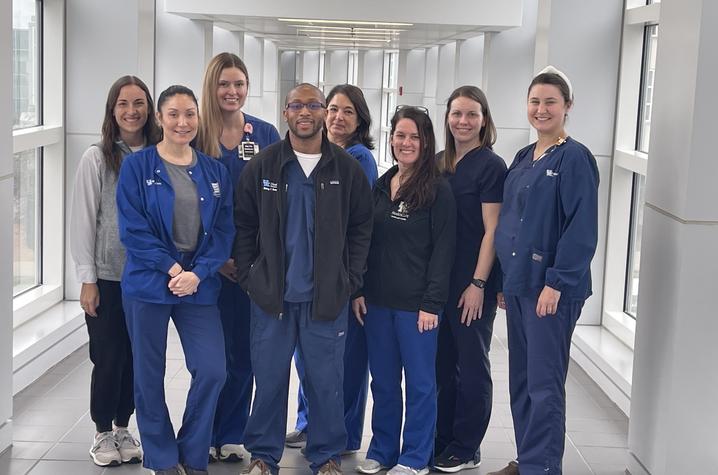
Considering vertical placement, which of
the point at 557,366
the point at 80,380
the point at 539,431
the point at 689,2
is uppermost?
the point at 689,2

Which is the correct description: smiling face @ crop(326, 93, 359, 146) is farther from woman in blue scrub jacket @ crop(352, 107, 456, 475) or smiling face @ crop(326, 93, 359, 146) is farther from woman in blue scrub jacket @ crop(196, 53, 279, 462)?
woman in blue scrub jacket @ crop(352, 107, 456, 475)

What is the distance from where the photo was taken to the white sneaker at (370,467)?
4609 millimetres

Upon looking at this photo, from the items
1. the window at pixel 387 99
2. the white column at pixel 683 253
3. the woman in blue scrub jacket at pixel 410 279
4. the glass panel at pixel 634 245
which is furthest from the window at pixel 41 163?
the window at pixel 387 99

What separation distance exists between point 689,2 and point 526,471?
2.12 meters

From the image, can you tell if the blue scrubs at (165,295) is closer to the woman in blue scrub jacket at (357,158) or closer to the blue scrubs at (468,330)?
the woman in blue scrub jacket at (357,158)

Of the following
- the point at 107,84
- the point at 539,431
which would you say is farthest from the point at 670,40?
the point at 107,84

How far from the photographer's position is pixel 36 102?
717 centimetres

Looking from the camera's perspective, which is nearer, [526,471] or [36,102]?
[526,471]

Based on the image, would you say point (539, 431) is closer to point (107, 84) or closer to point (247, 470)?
point (247, 470)

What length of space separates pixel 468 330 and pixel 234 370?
44.7 inches

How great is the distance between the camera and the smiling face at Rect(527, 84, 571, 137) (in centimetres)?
416

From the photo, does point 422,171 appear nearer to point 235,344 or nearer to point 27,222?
point 235,344

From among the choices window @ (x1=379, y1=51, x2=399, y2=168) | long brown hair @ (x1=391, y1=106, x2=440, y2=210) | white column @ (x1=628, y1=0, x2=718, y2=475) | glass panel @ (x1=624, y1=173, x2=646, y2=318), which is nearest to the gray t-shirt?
long brown hair @ (x1=391, y1=106, x2=440, y2=210)

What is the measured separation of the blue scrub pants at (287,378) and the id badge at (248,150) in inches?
29.4
